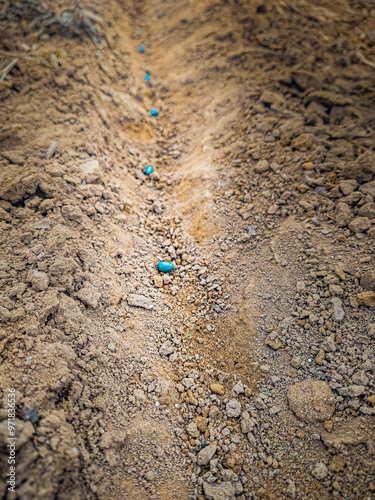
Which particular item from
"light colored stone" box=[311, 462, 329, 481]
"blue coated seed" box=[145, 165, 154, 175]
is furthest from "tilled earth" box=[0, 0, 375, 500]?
"blue coated seed" box=[145, 165, 154, 175]

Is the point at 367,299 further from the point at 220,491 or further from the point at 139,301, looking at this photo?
the point at 139,301

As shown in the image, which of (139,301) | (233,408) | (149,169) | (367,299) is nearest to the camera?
(233,408)

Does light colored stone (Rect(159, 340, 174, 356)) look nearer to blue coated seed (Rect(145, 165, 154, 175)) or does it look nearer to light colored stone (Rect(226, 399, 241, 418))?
light colored stone (Rect(226, 399, 241, 418))

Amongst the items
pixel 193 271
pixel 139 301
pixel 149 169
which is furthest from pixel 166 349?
pixel 149 169

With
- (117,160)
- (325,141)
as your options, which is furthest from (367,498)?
(117,160)

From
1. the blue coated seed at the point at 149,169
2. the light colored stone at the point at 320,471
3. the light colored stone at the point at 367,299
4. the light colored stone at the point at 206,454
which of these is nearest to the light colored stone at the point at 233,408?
the light colored stone at the point at 206,454

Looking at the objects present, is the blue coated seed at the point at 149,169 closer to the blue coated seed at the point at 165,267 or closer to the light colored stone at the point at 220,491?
the blue coated seed at the point at 165,267

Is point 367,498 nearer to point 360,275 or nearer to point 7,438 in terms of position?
point 360,275
